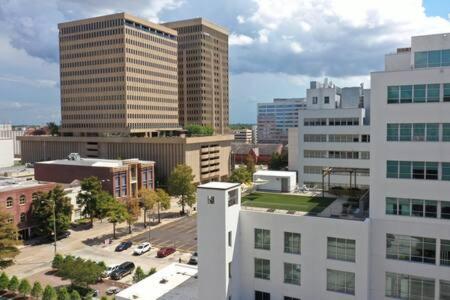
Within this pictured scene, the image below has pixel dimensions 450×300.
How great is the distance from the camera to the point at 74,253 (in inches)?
2323

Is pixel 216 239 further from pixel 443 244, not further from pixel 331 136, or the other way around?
pixel 331 136

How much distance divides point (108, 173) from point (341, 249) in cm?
6314

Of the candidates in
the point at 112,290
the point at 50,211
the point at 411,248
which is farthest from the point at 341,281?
the point at 50,211

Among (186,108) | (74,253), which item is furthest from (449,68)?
(186,108)

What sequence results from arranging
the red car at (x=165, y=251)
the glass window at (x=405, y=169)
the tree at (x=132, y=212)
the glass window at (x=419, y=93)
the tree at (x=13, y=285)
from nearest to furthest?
the glass window at (x=419, y=93), the glass window at (x=405, y=169), the tree at (x=13, y=285), the red car at (x=165, y=251), the tree at (x=132, y=212)

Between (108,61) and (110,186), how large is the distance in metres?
56.2

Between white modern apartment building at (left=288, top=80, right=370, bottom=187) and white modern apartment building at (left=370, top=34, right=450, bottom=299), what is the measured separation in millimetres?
39096

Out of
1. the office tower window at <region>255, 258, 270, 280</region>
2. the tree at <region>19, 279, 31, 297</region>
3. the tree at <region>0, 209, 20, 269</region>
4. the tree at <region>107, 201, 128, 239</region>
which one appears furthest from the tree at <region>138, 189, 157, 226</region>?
the office tower window at <region>255, 258, 270, 280</region>

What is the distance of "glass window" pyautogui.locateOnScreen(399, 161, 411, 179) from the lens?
31.7m

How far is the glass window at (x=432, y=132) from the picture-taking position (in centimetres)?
3066

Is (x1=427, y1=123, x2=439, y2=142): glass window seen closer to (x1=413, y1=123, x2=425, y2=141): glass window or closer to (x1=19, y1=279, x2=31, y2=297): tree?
(x1=413, y1=123, x2=425, y2=141): glass window

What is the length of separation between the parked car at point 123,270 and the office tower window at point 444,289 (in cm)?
3582

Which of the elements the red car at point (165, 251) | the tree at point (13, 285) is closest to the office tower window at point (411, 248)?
the red car at point (165, 251)

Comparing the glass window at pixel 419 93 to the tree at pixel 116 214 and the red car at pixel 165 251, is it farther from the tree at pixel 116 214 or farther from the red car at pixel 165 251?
the tree at pixel 116 214
